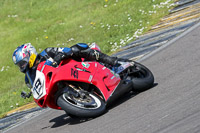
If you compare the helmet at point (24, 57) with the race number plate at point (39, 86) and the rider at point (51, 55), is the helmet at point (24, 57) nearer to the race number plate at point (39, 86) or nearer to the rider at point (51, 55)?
the rider at point (51, 55)

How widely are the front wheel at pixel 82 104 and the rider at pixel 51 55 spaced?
684 millimetres

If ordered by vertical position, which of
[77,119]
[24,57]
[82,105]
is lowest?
[77,119]

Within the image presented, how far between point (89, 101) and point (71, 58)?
3.01ft

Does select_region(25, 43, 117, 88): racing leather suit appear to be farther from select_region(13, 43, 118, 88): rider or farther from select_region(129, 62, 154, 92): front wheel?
select_region(129, 62, 154, 92): front wheel

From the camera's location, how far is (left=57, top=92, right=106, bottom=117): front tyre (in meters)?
5.79

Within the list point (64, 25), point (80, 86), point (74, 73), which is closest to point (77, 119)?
point (80, 86)

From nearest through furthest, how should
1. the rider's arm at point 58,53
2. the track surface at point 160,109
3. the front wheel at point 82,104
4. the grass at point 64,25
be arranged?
the track surface at point 160,109
the front wheel at point 82,104
the rider's arm at point 58,53
the grass at point 64,25

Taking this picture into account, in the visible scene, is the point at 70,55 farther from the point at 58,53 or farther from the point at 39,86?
the point at 39,86

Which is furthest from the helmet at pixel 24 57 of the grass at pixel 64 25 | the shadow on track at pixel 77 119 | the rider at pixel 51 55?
the grass at pixel 64 25

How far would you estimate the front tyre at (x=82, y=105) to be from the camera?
19.0 ft

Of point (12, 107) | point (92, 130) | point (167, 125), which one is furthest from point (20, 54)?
point (12, 107)

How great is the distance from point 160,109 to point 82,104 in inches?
48.4

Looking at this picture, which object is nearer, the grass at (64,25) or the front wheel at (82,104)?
the front wheel at (82,104)

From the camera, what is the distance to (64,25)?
55.9 feet
